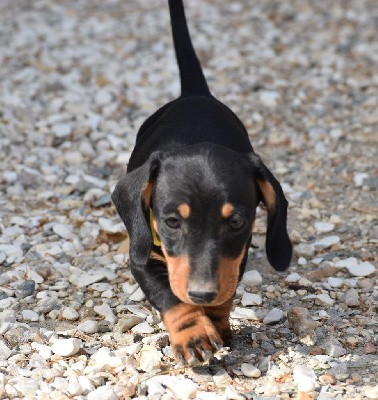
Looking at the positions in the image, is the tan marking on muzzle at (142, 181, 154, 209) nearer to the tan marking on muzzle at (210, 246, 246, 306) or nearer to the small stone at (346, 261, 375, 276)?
the tan marking on muzzle at (210, 246, 246, 306)

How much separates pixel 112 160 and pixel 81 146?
0.31 m

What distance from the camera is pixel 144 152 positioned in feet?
14.4

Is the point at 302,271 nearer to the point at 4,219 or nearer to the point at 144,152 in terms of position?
the point at 144,152

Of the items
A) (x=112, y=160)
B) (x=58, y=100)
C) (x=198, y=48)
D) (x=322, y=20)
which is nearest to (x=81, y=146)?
(x=112, y=160)

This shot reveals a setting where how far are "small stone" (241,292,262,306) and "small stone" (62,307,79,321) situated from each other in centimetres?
84

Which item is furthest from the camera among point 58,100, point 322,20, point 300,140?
point 322,20

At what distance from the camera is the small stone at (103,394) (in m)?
3.46

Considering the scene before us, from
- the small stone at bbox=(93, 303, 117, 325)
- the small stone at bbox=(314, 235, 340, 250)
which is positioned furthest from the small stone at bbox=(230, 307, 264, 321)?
the small stone at bbox=(314, 235, 340, 250)

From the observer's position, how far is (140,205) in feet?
12.5

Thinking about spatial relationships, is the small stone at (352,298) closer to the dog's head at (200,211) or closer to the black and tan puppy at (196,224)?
the black and tan puppy at (196,224)

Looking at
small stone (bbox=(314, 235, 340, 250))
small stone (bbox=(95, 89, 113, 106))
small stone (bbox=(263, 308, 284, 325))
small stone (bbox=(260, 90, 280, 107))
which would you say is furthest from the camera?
small stone (bbox=(260, 90, 280, 107))

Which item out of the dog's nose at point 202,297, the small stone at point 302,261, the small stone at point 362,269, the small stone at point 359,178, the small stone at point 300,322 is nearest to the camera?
the dog's nose at point 202,297

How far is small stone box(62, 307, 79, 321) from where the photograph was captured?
429 cm

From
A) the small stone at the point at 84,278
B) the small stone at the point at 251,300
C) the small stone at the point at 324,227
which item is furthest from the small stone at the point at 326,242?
the small stone at the point at 84,278
